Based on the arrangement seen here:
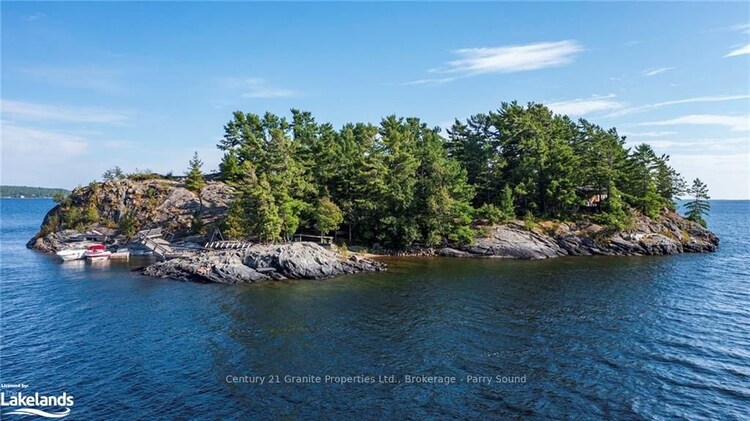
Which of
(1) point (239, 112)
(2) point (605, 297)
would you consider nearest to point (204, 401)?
(2) point (605, 297)

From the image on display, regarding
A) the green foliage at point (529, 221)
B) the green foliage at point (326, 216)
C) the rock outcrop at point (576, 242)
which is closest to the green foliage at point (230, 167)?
the green foliage at point (326, 216)

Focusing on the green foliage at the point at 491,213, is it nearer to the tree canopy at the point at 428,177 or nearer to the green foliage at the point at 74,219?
the tree canopy at the point at 428,177

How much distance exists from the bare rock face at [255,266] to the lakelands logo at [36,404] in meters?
27.9

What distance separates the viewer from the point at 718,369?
29.6 metres

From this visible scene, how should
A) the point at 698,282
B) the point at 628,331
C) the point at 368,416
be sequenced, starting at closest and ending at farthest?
1. the point at 368,416
2. the point at 628,331
3. the point at 698,282

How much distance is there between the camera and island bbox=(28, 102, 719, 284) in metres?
71.1

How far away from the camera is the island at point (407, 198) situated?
7106 centimetres

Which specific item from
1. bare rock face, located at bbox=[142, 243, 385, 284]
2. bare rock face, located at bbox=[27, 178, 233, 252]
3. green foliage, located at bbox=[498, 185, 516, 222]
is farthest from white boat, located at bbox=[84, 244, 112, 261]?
green foliage, located at bbox=[498, 185, 516, 222]

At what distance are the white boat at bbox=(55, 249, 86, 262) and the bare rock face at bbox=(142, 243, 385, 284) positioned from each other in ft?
62.2

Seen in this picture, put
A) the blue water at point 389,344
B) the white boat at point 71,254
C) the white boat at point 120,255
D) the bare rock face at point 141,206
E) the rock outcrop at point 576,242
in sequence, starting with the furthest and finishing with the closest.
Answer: the bare rock face at point 141,206
the rock outcrop at point 576,242
the white boat at point 120,255
the white boat at point 71,254
the blue water at point 389,344

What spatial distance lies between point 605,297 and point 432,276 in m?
20.9

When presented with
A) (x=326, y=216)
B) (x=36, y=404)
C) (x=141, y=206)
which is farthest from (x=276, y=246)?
(x=141, y=206)

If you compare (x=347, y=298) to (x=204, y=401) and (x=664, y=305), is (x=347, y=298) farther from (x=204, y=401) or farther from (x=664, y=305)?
(x=664, y=305)

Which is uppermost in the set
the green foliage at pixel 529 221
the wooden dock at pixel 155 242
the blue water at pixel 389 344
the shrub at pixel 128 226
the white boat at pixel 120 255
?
the green foliage at pixel 529 221
